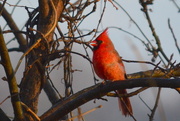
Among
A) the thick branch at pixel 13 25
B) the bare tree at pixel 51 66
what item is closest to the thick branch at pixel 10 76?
the bare tree at pixel 51 66

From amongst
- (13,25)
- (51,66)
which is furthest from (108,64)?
(13,25)

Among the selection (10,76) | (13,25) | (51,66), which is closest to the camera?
(10,76)

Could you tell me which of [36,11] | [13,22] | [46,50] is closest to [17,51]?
[13,22]

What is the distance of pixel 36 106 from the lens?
2.08 m

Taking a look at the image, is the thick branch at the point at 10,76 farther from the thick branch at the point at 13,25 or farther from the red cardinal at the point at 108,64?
the thick branch at the point at 13,25

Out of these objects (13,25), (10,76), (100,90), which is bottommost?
(100,90)

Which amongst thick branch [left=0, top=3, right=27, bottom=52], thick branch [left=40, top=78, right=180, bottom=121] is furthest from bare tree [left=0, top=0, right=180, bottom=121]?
thick branch [left=0, top=3, right=27, bottom=52]

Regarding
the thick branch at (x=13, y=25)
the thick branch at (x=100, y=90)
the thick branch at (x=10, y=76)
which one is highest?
the thick branch at (x=13, y=25)

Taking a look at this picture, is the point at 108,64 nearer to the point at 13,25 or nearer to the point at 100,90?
the point at 100,90

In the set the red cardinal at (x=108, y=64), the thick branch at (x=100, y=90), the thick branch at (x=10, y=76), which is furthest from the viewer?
the red cardinal at (x=108, y=64)

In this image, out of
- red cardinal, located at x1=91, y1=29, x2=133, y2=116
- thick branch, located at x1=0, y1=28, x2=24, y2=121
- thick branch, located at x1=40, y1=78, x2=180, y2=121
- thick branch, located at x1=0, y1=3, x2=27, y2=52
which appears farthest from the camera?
thick branch, located at x1=0, y1=3, x2=27, y2=52

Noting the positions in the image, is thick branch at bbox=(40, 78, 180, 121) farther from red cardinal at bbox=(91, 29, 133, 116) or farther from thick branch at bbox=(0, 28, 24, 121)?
red cardinal at bbox=(91, 29, 133, 116)

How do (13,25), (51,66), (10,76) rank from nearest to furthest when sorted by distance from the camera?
(10,76) → (51,66) → (13,25)

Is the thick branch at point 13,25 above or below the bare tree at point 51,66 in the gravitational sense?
above
